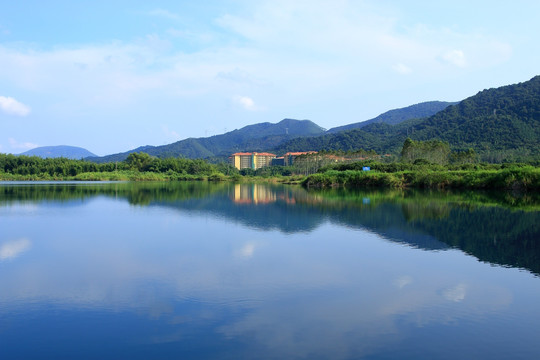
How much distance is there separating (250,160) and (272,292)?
113 m

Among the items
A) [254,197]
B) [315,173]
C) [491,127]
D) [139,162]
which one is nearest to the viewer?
[254,197]

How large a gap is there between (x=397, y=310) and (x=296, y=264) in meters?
3.08

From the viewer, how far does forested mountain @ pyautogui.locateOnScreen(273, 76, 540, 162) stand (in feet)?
216

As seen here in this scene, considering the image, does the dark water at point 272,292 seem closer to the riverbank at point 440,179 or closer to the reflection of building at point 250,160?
the riverbank at point 440,179

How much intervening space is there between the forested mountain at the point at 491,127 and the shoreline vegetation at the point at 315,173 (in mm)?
17507

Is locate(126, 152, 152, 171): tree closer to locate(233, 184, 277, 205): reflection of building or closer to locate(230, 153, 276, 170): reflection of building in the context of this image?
locate(230, 153, 276, 170): reflection of building

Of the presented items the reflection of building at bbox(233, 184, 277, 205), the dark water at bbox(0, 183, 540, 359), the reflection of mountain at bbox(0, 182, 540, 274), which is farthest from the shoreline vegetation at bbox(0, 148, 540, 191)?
the dark water at bbox(0, 183, 540, 359)

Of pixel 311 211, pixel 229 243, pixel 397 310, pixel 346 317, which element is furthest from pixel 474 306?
pixel 311 211

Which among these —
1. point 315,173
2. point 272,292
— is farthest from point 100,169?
point 272,292

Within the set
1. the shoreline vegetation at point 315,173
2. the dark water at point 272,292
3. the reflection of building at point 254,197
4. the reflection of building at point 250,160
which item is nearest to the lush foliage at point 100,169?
the shoreline vegetation at point 315,173

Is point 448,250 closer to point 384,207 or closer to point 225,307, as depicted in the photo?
point 225,307

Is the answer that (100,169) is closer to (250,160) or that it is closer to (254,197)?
(250,160)

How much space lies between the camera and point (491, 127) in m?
76.9

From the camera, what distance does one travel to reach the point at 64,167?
69875 millimetres
